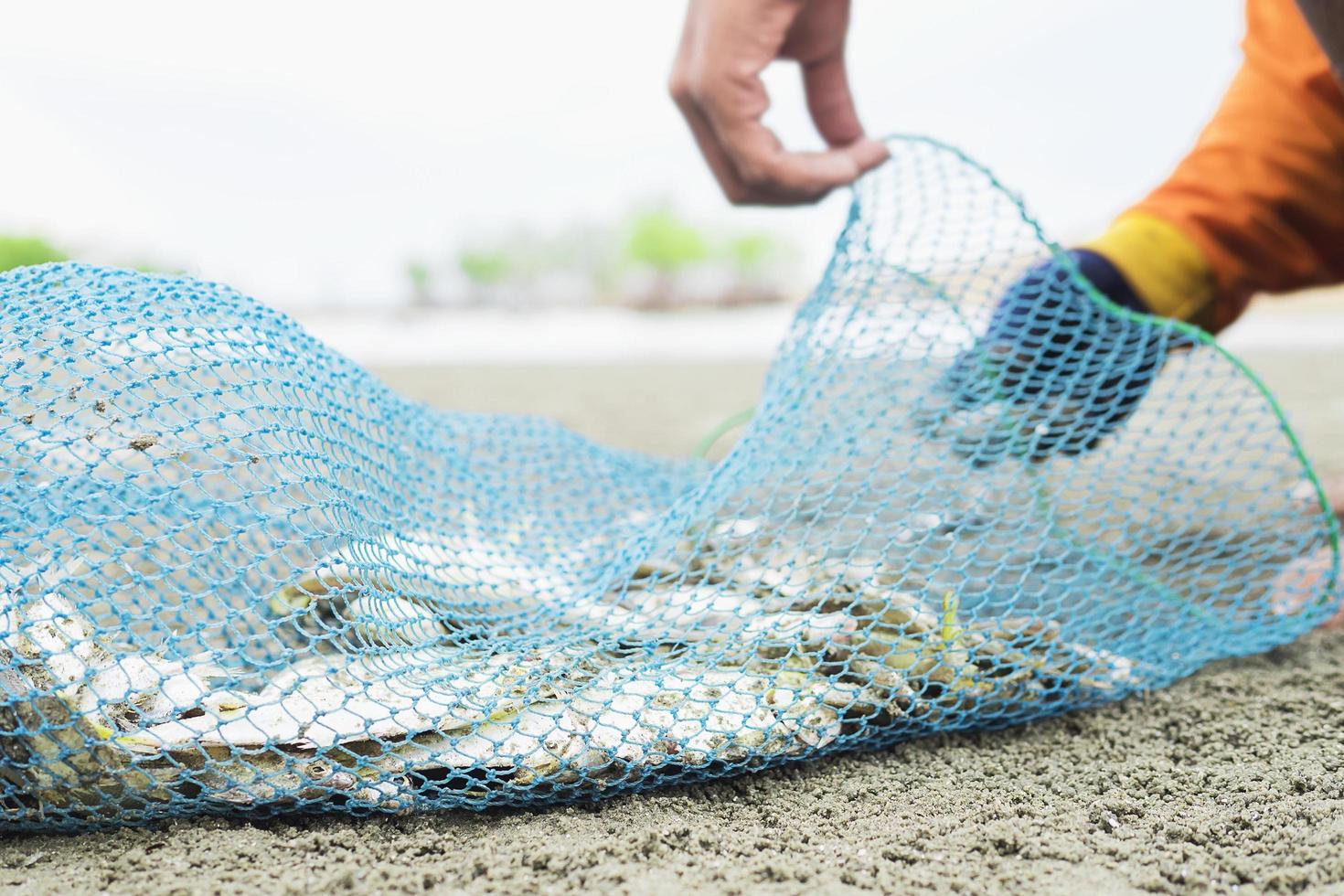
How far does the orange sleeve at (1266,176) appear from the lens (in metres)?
1.55

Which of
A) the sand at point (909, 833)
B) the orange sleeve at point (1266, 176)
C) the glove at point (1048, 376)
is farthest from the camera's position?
the orange sleeve at point (1266, 176)

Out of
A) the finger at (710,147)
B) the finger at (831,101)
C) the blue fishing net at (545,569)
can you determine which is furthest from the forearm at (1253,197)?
the finger at (710,147)

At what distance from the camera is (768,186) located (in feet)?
4.00

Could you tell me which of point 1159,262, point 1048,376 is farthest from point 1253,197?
point 1048,376

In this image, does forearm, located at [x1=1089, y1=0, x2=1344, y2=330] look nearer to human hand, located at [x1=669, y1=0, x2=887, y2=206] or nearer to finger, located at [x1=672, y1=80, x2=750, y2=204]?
human hand, located at [x1=669, y1=0, x2=887, y2=206]

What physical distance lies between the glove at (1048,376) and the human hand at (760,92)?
1.02ft

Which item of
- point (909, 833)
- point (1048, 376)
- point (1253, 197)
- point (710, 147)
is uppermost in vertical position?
point (710, 147)

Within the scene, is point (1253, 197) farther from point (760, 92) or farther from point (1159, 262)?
point (760, 92)

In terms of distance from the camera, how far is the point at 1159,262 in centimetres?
157

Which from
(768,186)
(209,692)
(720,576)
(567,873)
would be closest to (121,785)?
(209,692)

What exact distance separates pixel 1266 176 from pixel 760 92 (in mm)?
928

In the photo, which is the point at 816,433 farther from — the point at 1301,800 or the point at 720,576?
the point at 1301,800

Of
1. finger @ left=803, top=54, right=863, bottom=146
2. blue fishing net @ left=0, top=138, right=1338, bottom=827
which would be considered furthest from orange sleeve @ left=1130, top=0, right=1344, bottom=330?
finger @ left=803, top=54, right=863, bottom=146

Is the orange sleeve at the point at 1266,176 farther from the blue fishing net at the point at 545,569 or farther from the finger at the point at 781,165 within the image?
the finger at the point at 781,165
